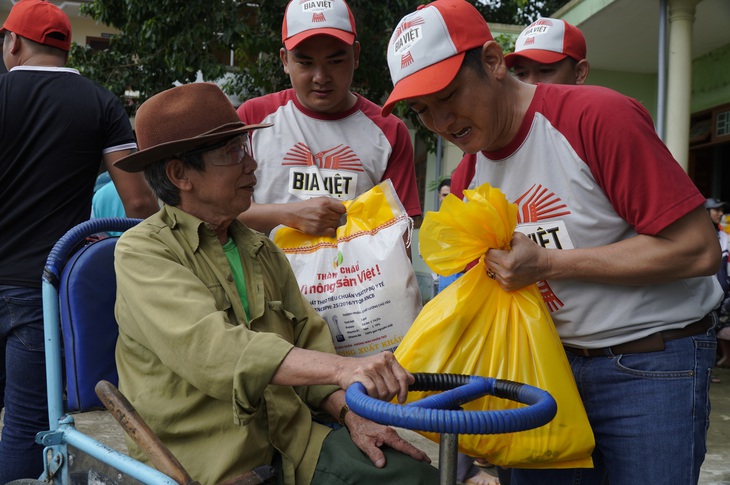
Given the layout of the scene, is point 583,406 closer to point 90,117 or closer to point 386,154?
point 386,154

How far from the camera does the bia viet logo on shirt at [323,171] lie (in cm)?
257

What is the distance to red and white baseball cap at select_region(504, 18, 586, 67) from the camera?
2.90 meters

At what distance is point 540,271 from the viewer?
168 cm

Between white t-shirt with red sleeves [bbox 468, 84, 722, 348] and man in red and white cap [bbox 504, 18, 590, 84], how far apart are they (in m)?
1.18

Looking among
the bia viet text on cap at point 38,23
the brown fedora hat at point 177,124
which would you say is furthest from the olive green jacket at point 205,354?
the bia viet text on cap at point 38,23

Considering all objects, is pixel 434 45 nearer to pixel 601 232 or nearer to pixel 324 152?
pixel 601 232

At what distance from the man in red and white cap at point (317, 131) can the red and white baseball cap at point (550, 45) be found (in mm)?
671

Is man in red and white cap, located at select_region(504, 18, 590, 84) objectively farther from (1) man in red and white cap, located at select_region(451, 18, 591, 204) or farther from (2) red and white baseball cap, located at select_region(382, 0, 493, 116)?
(2) red and white baseball cap, located at select_region(382, 0, 493, 116)

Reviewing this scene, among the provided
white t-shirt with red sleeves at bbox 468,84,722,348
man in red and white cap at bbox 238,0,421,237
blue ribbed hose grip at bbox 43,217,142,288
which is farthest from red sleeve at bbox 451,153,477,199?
blue ribbed hose grip at bbox 43,217,142,288

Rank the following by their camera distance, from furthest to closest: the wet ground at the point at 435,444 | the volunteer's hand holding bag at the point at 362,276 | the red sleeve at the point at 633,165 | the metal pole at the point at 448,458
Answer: the wet ground at the point at 435,444 < the volunteer's hand holding bag at the point at 362,276 < the red sleeve at the point at 633,165 < the metal pole at the point at 448,458

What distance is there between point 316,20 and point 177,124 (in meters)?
0.73

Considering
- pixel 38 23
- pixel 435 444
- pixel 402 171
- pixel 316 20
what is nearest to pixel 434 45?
pixel 316 20

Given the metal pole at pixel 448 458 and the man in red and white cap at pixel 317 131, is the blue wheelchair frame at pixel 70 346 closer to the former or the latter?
the man in red and white cap at pixel 317 131

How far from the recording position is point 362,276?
2355 millimetres
